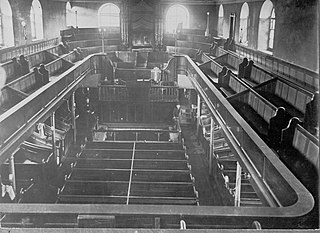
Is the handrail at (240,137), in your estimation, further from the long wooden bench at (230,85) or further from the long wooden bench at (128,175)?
the long wooden bench at (128,175)

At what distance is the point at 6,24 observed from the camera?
2028cm

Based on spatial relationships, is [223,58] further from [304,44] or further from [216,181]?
[216,181]

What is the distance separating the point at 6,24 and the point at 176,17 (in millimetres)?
14561

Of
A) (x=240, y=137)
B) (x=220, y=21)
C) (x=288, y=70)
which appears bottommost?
(x=240, y=137)

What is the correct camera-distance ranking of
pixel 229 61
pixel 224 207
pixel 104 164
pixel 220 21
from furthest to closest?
pixel 220 21 < pixel 229 61 < pixel 104 164 < pixel 224 207

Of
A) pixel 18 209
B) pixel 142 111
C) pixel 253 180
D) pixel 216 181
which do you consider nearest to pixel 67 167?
pixel 216 181

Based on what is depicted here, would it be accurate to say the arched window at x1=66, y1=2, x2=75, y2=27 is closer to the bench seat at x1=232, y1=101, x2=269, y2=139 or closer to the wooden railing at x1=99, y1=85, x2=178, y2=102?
the wooden railing at x1=99, y1=85, x2=178, y2=102

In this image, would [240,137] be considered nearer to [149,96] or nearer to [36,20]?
[149,96]

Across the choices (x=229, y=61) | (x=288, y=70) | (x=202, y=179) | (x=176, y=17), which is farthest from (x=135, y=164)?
(x=176, y=17)

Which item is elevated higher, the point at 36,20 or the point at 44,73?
the point at 36,20

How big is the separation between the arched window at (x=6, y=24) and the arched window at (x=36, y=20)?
3546 mm

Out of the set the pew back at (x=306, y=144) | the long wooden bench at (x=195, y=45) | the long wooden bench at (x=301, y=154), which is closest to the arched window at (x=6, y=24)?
the long wooden bench at (x=195, y=45)

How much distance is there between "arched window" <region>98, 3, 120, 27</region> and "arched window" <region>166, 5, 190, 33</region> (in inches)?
152

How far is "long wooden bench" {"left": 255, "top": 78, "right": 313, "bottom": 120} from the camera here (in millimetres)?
9203
